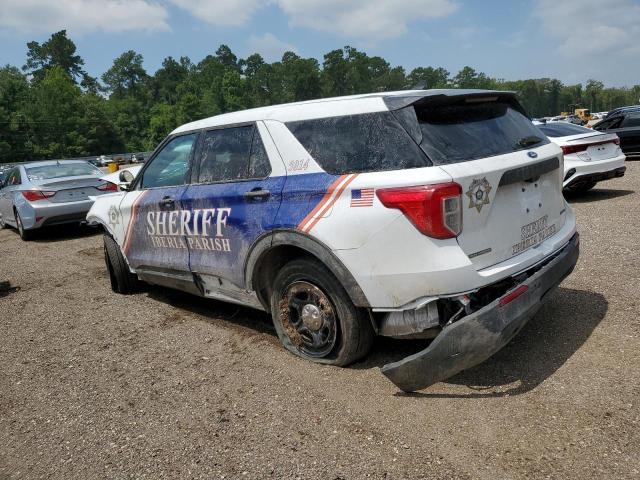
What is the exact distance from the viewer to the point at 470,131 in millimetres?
3215

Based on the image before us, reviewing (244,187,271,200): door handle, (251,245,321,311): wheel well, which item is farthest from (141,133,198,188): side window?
(251,245,321,311): wheel well

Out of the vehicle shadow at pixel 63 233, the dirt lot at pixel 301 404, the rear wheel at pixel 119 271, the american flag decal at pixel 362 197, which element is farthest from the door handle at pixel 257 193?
the vehicle shadow at pixel 63 233

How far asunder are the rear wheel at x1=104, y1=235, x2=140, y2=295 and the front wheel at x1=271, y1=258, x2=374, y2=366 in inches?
106

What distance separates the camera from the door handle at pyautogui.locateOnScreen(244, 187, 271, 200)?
3.61 meters

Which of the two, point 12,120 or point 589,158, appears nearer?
point 589,158

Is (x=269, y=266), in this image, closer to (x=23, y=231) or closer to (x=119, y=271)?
(x=119, y=271)

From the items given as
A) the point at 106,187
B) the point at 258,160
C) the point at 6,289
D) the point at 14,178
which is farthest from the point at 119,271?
the point at 14,178

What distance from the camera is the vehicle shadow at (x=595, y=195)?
964 cm

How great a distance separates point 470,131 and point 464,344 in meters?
1.32

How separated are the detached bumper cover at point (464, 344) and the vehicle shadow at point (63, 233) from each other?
9141 mm

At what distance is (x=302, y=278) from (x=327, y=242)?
46 centimetres

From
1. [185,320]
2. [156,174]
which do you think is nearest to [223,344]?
[185,320]

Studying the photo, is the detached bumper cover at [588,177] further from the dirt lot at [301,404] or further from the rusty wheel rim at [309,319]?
the rusty wheel rim at [309,319]

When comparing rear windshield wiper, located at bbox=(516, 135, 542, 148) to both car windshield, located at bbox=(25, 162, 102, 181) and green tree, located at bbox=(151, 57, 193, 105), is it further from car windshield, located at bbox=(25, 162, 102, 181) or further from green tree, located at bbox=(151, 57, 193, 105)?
green tree, located at bbox=(151, 57, 193, 105)
